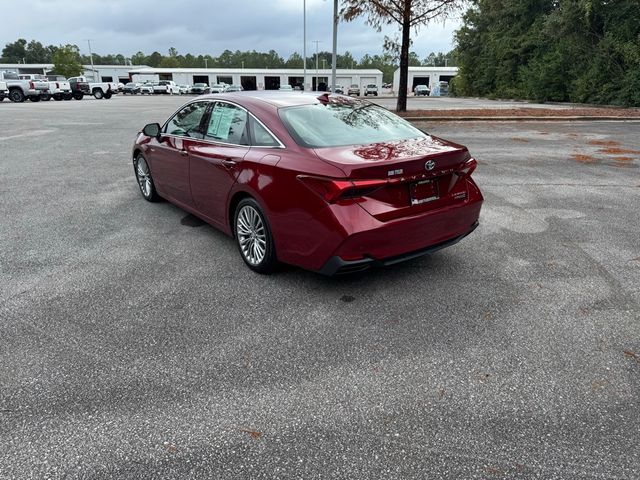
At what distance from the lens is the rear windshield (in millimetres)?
4012

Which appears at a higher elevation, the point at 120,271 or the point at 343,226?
the point at 343,226

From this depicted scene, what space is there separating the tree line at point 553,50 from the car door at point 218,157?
68.3ft

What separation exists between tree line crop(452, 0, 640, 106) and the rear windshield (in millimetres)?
20390

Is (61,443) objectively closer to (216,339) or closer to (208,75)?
(216,339)

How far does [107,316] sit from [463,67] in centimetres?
5084

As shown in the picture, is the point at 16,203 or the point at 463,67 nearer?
the point at 16,203

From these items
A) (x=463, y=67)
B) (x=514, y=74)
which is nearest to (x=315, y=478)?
(x=514, y=74)

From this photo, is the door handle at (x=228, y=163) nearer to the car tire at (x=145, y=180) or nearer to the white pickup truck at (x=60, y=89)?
→ the car tire at (x=145, y=180)

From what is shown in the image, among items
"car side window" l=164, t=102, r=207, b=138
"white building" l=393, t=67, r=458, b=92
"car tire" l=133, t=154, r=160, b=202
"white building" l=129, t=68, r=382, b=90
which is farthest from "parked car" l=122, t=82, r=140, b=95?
"car side window" l=164, t=102, r=207, b=138

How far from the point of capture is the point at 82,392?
8.97 ft

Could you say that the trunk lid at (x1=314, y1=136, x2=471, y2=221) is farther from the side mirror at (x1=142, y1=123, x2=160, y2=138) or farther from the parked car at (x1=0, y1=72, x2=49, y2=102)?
the parked car at (x1=0, y1=72, x2=49, y2=102)

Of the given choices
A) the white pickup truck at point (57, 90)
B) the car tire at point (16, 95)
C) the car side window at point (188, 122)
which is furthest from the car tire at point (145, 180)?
the white pickup truck at point (57, 90)

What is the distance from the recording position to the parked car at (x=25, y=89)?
34.6 meters

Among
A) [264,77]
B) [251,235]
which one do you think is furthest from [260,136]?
[264,77]
